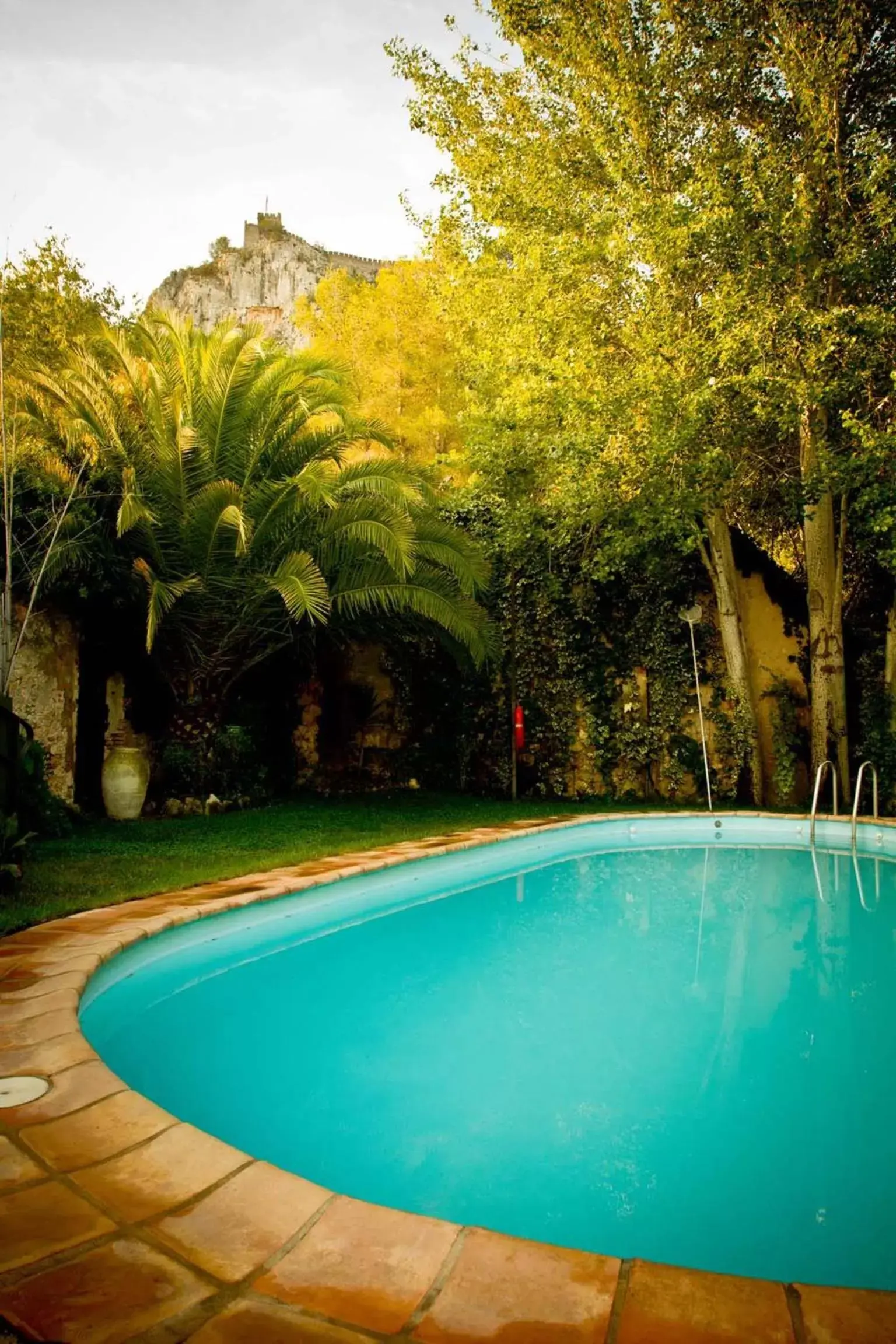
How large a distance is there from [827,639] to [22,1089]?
9000 mm

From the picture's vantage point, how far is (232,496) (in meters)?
7.35

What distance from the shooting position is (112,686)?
8688 millimetres

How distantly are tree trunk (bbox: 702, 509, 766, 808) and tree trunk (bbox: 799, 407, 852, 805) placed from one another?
68cm

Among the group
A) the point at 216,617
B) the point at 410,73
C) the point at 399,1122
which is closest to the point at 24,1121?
the point at 399,1122

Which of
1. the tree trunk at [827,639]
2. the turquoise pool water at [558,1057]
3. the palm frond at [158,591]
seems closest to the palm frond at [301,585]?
the palm frond at [158,591]

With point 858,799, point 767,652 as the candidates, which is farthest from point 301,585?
point 767,652

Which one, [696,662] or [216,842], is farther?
[696,662]

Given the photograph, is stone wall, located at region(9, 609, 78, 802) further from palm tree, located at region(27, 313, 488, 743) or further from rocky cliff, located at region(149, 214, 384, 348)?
rocky cliff, located at region(149, 214, 384, 348)

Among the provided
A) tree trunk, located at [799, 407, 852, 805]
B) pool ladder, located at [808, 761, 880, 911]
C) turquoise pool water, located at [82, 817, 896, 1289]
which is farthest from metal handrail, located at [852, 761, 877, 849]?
tree trunk, located at [799, 407, 852, 805]

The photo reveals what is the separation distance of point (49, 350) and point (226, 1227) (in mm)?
18202

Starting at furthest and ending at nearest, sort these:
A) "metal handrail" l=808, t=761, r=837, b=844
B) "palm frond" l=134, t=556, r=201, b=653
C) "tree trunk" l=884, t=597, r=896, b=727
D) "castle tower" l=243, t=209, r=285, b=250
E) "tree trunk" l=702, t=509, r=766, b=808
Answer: "castle tower" l=243, t=209, r=285, b=250 → "tree trunk" l=702, t=509, r=766, b=808 → "tree trunk" l=884, t=597, r=896, b=727 → "palm frond" l=134, t=556, r=201, b=653 → "metal handrail" l=808, t=761, r=837, b=844

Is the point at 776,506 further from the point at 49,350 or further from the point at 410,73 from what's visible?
the point at 49,350

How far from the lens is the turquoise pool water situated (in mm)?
2121

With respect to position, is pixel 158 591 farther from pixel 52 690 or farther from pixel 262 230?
pixel 262 230
